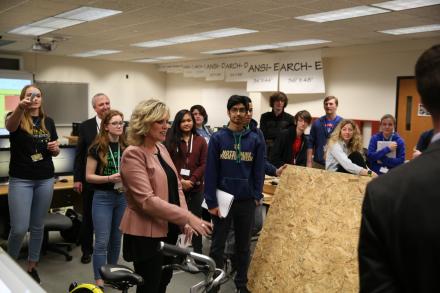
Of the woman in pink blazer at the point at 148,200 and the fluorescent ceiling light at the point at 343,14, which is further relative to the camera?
the fluorescent ceiling light at the point at 343,14

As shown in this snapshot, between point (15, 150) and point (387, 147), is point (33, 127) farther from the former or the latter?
point (387, 147)

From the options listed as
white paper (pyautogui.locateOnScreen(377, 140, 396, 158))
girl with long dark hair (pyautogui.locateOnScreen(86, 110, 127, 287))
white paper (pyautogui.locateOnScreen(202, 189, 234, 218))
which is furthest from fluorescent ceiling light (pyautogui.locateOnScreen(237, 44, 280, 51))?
white paper (pyautogui.locateOnScreen(202, 189, 234, 218))

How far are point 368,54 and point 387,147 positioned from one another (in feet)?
13.3

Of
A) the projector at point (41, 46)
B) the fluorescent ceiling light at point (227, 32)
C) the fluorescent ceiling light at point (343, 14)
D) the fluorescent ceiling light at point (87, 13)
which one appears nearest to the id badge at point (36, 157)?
the fluorescent ceiling light at point (87, 13)

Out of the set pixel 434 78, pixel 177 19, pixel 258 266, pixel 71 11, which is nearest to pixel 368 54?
pixel 177 19

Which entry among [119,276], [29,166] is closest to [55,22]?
[29,166]

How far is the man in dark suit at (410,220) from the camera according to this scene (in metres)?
0.88

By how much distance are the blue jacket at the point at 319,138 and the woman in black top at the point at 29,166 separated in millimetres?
3332

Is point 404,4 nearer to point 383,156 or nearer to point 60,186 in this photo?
point 383,156

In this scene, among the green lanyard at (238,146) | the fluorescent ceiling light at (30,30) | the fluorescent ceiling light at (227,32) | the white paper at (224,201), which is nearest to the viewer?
the white paper at (224,201)

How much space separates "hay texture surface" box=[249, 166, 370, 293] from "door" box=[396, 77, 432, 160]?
5647 mm

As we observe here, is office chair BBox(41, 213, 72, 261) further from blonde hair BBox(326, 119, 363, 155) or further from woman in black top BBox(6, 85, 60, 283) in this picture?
blonde hair BBox(326, 119, 363, 155)

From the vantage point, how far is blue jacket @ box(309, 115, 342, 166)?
Answer: 5477mm

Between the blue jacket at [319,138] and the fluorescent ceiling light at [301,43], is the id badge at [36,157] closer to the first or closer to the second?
the blue jacket at [319,138]
